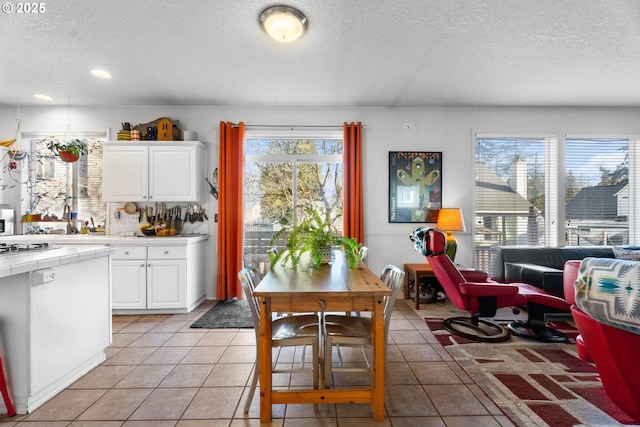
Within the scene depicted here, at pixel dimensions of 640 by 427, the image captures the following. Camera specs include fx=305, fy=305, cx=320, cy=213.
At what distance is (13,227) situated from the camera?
168 inches

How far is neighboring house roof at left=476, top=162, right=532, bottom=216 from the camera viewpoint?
4.46 m

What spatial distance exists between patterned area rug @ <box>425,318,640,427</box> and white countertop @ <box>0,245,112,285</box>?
2.95m

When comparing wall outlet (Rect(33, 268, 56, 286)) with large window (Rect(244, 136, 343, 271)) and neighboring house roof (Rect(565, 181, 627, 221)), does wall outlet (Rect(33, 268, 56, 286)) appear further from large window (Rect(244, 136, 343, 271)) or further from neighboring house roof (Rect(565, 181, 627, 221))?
neighboring house roof (Rect(565, 181, 627, 221))

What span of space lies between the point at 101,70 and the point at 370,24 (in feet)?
9.26

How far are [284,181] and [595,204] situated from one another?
4549 mm

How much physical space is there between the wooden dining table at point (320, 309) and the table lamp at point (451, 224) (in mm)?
2461

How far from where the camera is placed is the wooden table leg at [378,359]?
1.72 metres

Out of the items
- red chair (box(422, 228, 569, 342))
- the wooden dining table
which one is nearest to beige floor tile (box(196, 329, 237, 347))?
the wooden dining table

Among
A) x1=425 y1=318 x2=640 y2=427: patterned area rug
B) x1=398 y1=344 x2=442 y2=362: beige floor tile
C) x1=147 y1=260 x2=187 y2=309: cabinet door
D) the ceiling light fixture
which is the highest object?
the ceiling light fixture

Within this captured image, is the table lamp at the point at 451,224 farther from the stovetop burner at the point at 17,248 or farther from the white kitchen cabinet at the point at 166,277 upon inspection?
the stovetop burner at the point at 17,248

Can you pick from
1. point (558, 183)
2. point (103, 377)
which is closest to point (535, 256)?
point (558, 183)

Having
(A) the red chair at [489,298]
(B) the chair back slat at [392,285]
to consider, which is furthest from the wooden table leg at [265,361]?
(A) the red chair at [489,298]

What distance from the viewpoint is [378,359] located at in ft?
5.77

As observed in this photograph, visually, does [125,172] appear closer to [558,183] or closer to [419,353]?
[419,353]
